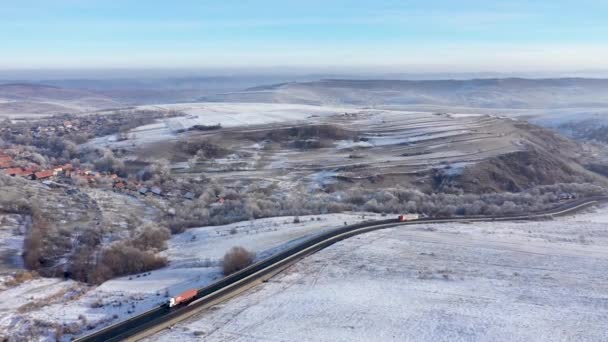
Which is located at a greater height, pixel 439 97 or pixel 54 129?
pixel 439 97

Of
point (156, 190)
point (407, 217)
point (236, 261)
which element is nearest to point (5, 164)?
point (156, 190)

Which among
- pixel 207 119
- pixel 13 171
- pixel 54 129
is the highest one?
pixel 207 119

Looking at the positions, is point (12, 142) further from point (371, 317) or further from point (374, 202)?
point (371, 317)

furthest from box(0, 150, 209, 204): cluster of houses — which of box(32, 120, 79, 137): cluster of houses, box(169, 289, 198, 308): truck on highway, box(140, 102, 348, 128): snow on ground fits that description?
box(140, 102, 348, 128): snow on ground

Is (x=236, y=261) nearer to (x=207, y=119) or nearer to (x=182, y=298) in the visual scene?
(x=182, y=298)

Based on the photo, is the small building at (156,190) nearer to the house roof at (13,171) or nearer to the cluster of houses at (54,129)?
the house roof at (13,171)

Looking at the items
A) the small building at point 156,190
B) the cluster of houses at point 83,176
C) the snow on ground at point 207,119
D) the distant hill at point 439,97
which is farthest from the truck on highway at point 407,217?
the distant hill at point 439,97

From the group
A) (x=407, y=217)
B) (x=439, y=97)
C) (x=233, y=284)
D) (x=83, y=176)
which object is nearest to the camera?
(x=233, y=284)

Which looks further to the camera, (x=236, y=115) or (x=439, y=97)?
(x=439, y=97)
